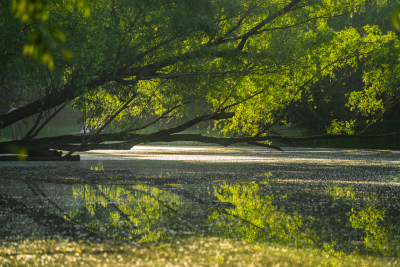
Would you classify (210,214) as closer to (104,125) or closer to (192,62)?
(192,62)

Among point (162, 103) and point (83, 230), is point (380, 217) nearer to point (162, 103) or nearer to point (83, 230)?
point (83, 230)

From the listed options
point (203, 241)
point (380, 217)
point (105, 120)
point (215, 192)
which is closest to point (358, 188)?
point (215, 192)

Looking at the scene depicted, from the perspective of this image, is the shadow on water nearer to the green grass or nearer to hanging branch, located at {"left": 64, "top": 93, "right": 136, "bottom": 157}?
the green grass

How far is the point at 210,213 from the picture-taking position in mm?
8711

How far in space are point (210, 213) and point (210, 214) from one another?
109 mm

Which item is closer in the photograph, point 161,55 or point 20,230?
point 20,230

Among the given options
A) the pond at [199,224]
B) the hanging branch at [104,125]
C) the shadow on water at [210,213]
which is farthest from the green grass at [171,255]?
the hanging branch at [104,125]

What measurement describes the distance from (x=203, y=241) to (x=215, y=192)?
5.64 m

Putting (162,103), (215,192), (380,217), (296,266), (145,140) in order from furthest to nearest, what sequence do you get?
(162,103) < (145,140) < (215,192) < (380,217) < (296,266)

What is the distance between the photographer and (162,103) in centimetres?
2325

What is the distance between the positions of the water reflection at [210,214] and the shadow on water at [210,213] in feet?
0.03

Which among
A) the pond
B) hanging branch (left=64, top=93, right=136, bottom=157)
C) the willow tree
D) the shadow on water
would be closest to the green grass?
the pond

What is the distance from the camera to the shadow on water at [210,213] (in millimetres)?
6730

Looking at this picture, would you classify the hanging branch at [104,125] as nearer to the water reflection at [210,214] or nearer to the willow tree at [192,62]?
the willow tree at [192,62]
